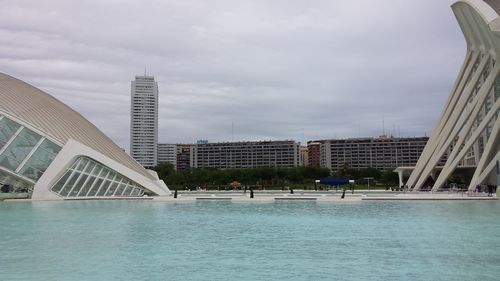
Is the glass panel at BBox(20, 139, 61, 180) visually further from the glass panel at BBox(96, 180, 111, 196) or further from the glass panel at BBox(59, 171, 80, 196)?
the glass panel at BBox(96, 180, 111, 196)

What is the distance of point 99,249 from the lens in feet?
50.3

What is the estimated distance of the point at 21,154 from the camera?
3872 cm

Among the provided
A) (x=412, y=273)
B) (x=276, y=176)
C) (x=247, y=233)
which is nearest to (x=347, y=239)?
(x=247, y=233)

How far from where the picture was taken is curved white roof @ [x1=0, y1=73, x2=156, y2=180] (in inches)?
1587

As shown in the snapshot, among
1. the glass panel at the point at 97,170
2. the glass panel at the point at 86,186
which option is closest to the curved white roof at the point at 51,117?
the glass panel at the point at 97,170

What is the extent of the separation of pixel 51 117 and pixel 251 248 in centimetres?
3245

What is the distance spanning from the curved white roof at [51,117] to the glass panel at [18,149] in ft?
2.69

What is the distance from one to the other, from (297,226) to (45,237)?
1004 centimetres

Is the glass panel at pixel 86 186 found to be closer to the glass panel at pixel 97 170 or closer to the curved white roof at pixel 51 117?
the glass panel at pixel 97 170

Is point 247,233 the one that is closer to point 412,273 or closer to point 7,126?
point 412,273

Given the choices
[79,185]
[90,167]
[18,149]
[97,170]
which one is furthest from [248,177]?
[18,149]

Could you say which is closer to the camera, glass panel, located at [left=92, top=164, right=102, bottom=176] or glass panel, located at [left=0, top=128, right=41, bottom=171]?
glass panel, located at [left=0, top=128, right=41, bottom=171]

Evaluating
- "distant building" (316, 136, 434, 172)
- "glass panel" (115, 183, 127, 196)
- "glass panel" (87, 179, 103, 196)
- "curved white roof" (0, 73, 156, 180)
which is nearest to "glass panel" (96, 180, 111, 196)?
"glass panel" (87, 179, 103, 196)

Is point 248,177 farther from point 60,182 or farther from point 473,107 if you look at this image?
point 60,182
